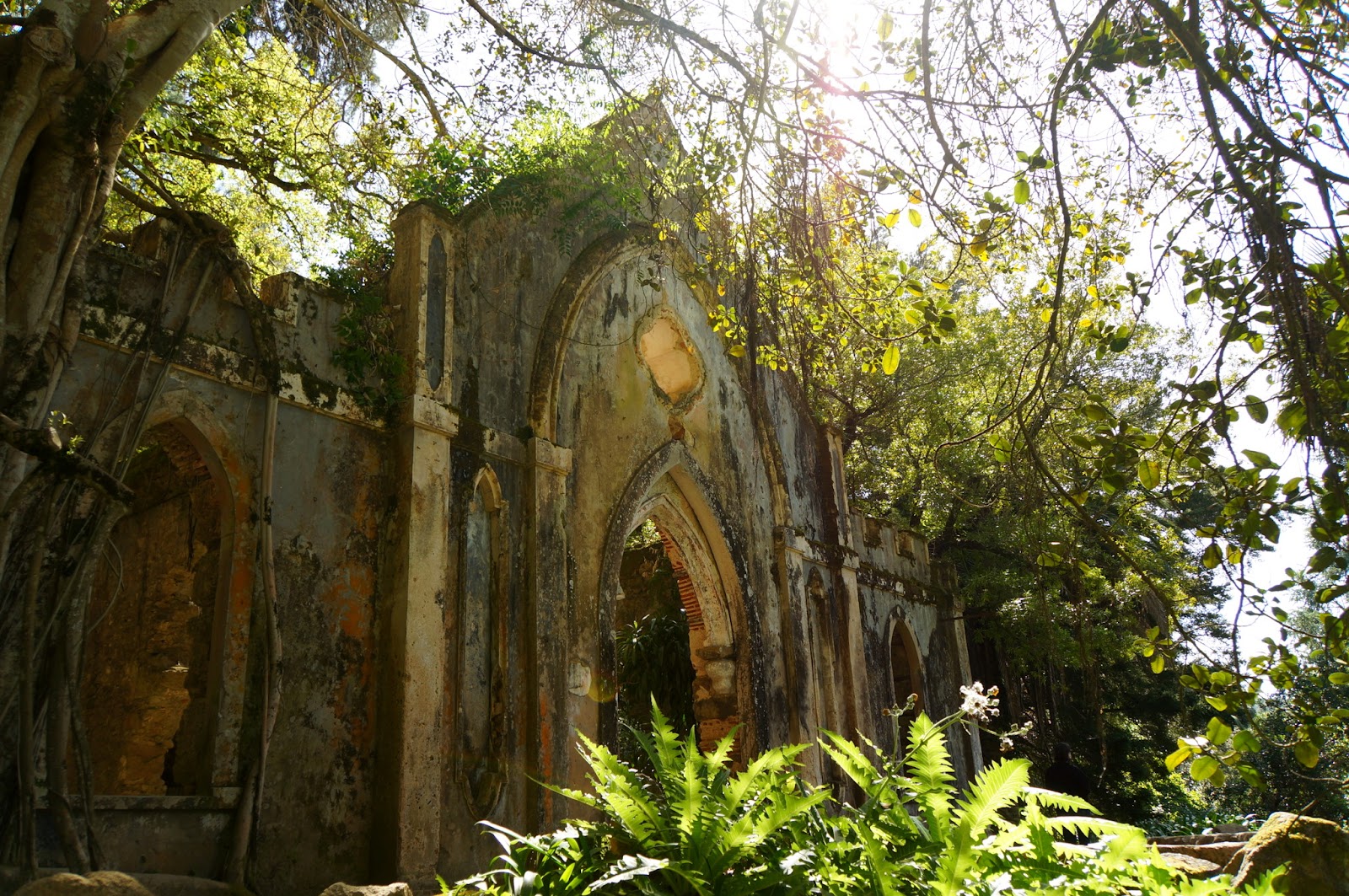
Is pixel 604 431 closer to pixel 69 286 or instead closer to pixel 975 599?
pixel 69 286

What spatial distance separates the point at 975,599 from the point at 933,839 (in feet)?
46.6

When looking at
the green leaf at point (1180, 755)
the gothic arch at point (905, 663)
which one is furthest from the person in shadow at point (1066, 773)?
the green leaf at point (1180, 755)

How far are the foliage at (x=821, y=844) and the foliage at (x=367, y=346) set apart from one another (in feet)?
15.9

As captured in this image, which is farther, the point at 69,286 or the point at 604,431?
the point at 604,431

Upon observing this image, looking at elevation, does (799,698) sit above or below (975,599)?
below

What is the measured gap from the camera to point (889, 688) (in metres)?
11.8

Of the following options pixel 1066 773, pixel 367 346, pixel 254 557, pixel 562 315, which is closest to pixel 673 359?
pixel 562 315

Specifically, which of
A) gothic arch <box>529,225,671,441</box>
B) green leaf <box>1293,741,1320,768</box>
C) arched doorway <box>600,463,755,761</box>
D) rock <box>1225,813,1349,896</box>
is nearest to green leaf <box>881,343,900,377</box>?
green leaf <box>1293,741,1320,768</box>

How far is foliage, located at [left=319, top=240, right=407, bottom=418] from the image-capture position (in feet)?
21.3

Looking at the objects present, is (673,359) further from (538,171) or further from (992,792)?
(992,792)

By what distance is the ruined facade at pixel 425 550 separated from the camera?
5488 millimetres

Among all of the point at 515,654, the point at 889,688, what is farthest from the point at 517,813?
the point at 889,688

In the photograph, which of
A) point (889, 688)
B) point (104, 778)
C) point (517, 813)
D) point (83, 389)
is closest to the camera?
point (83, 389)

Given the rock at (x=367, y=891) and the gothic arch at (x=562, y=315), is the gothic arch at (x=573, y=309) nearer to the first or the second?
the gothic arch at (x=562, y=315)
